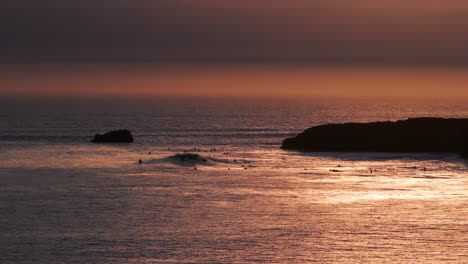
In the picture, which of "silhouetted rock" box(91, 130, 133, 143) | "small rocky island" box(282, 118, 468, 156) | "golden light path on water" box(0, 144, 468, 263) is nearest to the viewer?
"golden light path on water" box(0, 144, 468, 263)

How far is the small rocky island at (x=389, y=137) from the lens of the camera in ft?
426

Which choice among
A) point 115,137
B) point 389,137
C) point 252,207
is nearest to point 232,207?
point 252,207

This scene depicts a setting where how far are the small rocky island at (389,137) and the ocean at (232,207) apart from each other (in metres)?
4.10

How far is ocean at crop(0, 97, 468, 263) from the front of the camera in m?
57.2

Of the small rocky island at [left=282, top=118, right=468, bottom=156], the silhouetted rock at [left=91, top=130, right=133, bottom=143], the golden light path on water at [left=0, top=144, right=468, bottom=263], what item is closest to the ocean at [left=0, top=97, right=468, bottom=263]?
the golden light path on water at [left=0, top=144, right=468, bottom=263]

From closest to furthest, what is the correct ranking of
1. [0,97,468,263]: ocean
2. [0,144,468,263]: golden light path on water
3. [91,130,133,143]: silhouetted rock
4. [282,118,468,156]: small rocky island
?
[0,97,468,263]: ocean
[0,144,468,263]: golden light path on water
[282,118,468,156]: small rocky island
[91,130,133,143]: silhouetted rock

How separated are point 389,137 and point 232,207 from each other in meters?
62.6

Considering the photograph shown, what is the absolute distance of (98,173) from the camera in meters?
102

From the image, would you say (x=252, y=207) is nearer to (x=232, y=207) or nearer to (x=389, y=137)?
(x=232, y=207)

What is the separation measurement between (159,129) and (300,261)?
142352mm

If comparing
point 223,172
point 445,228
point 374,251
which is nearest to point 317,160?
point 223,172

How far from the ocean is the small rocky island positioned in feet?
13.4

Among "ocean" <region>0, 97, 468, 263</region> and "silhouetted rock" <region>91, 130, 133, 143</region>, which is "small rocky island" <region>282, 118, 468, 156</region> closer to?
"ocean" <region>0, 97, 468, 263</region>

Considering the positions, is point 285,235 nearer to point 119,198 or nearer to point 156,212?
point 156,212
